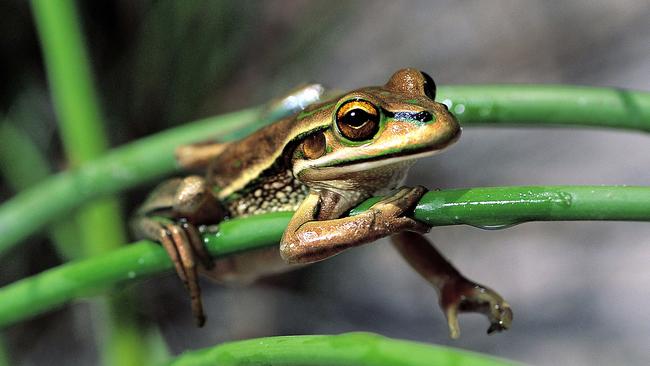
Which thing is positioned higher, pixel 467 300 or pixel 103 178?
pixel 103 178

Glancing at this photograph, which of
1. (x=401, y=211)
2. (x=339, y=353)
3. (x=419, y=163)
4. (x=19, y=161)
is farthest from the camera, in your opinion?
(x=419, y=163)

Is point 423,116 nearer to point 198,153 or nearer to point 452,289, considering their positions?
point 452,289

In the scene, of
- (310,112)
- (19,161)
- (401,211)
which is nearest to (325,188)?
(310,112)

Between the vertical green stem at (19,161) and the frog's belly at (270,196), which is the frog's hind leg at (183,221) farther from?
the vertical green stem at (19,161)

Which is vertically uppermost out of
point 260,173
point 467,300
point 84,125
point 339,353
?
point 84,125

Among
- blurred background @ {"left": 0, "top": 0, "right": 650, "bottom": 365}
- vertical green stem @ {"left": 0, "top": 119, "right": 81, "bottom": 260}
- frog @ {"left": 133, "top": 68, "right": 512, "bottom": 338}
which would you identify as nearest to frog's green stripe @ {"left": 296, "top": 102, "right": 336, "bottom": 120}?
frog @ {"left": 133, "top": 68, "right": 512, "bottom": 338}

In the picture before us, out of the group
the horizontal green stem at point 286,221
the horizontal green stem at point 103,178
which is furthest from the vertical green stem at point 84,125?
the horizontal green stem at point 286,221
